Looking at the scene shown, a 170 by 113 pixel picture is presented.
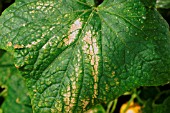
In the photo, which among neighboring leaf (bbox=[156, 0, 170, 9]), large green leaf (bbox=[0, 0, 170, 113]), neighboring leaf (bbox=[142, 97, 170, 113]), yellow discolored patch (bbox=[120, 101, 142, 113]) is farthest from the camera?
yellow discolored patch (bbox=[120, 101, 142, 113])

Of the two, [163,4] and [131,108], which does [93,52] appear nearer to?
[163,4]

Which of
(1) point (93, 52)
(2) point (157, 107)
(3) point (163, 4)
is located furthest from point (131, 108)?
(1) point (93, 52)

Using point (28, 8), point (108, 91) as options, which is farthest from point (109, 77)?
point (28, 8)

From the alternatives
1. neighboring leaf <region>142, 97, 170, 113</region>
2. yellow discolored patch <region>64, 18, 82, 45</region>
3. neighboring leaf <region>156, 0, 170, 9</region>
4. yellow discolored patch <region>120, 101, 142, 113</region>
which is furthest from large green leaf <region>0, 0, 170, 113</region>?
yellow discolored patch <region>120, 101, 142, 113</region>

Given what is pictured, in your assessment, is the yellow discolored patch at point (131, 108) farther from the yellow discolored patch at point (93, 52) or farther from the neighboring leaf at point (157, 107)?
the yellow discolored patch at point (93, 52)

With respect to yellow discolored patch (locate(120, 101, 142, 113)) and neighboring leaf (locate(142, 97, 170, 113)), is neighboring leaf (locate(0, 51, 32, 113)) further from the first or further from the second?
neighboring leaf (locate(142, 97, 170, 113))

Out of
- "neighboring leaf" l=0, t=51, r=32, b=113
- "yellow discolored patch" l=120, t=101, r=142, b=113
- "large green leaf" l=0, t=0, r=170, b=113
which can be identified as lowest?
"yellow discolored patch" l=120, t=101, r=142, b=113

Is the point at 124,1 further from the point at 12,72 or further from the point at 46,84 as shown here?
the point at 12,72

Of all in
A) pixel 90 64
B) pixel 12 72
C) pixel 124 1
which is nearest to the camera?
pixel 90 64
